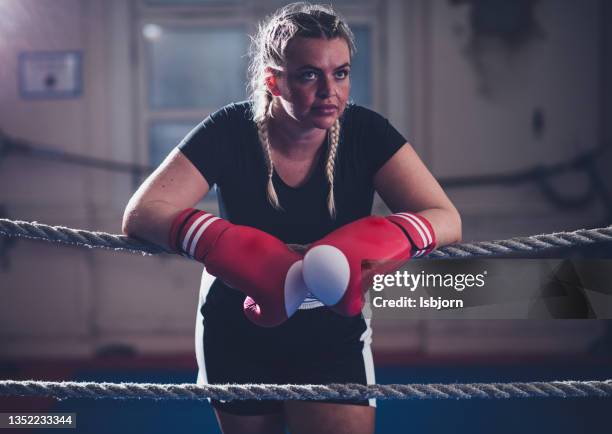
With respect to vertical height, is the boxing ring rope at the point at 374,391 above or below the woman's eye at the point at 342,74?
below

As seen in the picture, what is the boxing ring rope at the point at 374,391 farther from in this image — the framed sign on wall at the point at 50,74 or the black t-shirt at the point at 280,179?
the framed sign on wall at the point at 50,74

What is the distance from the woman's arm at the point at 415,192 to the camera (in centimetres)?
75

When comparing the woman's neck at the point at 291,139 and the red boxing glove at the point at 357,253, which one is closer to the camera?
the red boxing glove at the point at 357,253

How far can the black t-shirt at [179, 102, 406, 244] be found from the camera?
82 cm

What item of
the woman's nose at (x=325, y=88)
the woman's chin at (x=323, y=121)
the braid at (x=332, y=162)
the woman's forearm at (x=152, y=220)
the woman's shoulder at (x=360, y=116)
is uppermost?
the woman's nose at (x=325, y=88)

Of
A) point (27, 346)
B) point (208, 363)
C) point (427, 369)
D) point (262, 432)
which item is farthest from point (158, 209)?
point (27, 346)

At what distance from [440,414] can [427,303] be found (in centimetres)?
141

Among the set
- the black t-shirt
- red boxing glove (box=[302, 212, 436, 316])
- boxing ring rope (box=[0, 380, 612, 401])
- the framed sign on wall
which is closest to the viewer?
red boxing glove (box=[302, 212, 436, 316])

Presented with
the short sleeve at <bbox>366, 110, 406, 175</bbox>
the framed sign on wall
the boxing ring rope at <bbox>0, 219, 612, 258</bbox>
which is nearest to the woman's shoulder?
the short sleeve at <bbox>366, 110, 406, 175</bbox>

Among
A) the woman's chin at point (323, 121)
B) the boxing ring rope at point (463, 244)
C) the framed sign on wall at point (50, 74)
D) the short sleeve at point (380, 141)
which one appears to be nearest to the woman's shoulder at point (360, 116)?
the short sleeve at point (380, 141)

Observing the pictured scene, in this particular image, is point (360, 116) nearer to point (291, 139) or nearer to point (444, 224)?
point (291, 139)

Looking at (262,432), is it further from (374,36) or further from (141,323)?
(374,36)

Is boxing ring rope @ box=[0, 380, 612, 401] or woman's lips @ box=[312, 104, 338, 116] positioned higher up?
woman's lips @ box=[312, 104, 338, 116]

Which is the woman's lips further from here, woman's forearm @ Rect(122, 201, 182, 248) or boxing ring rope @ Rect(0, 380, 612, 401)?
boxing ring rope @ Rect(0, 380, 612, 401)
